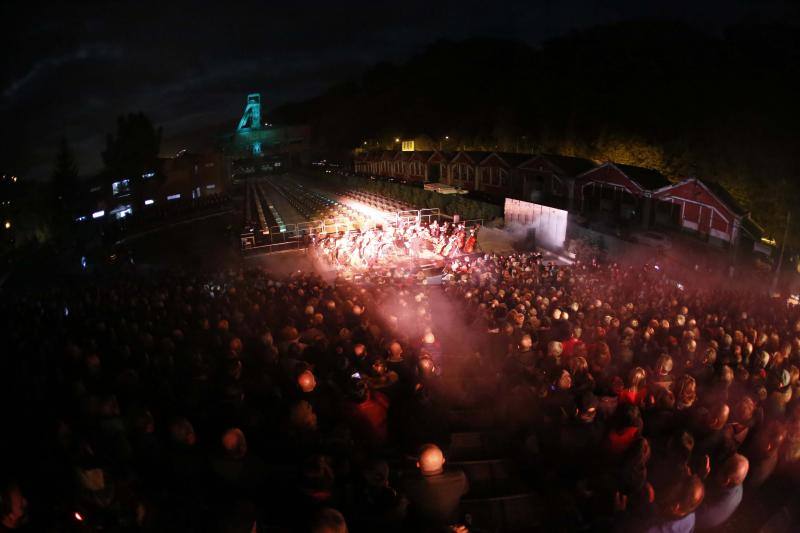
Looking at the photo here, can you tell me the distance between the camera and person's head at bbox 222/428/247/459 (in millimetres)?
3590

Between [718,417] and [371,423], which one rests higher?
[718,417]

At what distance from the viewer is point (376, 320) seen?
799cm

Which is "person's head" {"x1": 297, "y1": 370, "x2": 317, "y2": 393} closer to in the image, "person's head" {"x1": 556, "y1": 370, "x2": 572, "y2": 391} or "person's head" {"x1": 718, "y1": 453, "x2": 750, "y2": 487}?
"person's head" {"x1": 556, "y1": 370, "x2": 572, "y2": 391}

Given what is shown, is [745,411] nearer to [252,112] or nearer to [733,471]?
[733,471]

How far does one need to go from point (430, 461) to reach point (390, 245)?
714 inches

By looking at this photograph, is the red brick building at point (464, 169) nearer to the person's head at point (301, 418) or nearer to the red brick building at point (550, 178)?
the red brick building at point (550, 178)

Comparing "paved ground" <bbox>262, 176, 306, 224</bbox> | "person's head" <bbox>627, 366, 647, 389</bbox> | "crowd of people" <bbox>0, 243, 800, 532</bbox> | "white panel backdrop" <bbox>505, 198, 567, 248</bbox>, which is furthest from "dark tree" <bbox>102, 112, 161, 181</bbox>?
"person's head" <bbox>627, 366, 647, 389</bbox>

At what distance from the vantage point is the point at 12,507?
2996mm

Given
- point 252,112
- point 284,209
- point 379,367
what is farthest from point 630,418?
point 252,112

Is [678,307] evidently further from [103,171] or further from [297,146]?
[297,146]

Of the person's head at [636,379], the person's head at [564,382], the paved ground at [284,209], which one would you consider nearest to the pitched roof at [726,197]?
the person's head at [636,379]

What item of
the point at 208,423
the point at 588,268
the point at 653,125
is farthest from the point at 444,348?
the point at 653,125

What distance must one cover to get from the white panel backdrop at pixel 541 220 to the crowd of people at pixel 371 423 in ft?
46.9

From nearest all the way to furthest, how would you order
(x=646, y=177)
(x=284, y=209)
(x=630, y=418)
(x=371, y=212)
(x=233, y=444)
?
1. (x=233, y=444)
2. (x=630, y=418)
3. (x=646, y=177)
4. (x=371, y=212)
5. (x=284, y=209)
